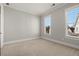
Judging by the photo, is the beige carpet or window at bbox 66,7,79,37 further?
the beige carpet

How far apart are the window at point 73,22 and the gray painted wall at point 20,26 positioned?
2.99 feet

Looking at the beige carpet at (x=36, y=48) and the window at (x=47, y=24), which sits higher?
the window at (x=47, y=24)

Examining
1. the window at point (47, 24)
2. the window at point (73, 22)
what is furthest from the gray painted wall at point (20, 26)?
the window at point (73, 22)

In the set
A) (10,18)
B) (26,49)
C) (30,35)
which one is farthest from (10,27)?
(26,49)

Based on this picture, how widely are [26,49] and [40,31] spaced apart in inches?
30.7

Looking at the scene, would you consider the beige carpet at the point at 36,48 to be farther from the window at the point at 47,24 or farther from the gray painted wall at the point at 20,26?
the window at the point at 47,24

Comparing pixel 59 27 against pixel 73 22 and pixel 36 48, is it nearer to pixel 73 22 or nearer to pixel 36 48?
pixel 73 22

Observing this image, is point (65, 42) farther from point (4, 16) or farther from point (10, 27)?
point (4, 16)

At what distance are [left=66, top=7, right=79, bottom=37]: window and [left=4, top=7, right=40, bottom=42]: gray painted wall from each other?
91 cm

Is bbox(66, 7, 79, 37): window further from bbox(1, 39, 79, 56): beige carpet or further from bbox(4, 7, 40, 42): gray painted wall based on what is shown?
bbox(4, 7, 40, 42): gray painted wall

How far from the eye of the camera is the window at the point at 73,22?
1.99 m

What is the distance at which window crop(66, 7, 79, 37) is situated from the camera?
6.54 ft

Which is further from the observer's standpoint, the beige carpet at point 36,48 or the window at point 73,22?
the beige carpet at point 36,48

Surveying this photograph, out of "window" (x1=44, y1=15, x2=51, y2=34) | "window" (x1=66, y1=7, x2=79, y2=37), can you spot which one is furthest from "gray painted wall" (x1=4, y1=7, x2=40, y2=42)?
"window" (x1=66, y1=7, x2=79, y2=37)
